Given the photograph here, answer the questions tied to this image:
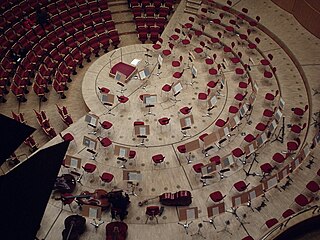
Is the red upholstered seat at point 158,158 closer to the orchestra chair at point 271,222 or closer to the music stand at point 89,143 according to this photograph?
the music stand at point 89,143

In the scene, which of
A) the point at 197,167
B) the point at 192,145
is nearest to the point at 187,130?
the point at 192,145

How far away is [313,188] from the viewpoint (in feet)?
41.4

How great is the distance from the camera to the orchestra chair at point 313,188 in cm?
1260

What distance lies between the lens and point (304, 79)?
683 inches

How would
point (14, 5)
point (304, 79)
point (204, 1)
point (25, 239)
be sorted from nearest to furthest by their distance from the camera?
point (25, 239) < point (304, 79) < point (14, 5) < point (204, 1)

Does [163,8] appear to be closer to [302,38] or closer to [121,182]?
[302,38]

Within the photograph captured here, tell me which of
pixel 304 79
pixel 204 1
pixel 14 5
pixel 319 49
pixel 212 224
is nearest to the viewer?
pixel 212 224

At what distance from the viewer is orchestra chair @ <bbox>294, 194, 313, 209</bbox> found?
12367 millimetres

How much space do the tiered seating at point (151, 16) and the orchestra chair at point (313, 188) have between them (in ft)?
39.2

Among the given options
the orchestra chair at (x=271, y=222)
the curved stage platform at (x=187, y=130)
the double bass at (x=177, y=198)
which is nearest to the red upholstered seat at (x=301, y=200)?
the curved stage platform at (x=187, y=130)

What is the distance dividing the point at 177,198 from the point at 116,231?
2394 millimetres

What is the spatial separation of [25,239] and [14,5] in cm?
1586

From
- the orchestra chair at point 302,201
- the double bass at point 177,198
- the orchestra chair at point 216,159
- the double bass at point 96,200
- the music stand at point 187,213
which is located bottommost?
→ the music stand at point 187,213

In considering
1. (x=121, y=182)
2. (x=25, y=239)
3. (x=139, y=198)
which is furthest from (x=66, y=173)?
(x=25, y=239)
